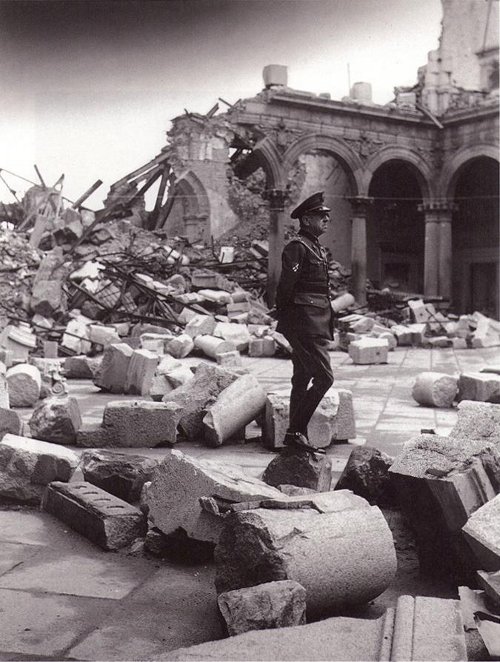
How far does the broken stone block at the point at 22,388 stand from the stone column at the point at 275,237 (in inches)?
541

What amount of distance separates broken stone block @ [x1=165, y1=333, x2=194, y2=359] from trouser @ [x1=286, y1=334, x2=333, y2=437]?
825 cm

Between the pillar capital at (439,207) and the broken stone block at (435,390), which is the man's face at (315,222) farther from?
the pillar capital at (439,207)

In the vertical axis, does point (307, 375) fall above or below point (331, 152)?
below

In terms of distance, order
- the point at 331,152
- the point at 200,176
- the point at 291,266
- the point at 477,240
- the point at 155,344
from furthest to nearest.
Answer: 1. the point at 477,240
2. the point at 200,176
3. the point at 331,152
4. the point at 155,344
5. the point at 291,266

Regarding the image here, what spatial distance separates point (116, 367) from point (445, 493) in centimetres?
713

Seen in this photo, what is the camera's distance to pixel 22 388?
9.41 metres

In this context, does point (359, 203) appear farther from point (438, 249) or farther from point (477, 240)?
point (477, 240)

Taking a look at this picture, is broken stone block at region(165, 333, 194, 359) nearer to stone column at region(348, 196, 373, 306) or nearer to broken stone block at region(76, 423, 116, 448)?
broken stone block at region(76, 423, 116, 448)

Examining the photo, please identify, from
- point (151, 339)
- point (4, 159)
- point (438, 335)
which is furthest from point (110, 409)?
point (438, 335)

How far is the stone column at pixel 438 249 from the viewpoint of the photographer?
1001 inches

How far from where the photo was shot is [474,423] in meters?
5.30

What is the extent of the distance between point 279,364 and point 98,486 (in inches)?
369

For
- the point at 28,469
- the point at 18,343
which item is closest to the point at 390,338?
the point at 18,343

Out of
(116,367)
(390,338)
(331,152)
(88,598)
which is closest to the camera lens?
(88,598)
